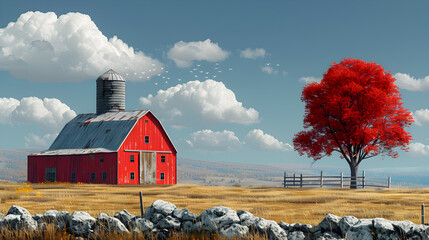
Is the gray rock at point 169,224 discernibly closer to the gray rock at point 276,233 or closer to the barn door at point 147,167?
the gray rock at point 276,233

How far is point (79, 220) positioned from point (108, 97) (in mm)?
48533

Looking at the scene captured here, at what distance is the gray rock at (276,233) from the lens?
14.9 metres

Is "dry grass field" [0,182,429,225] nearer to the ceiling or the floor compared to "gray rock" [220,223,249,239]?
nearer to the floor

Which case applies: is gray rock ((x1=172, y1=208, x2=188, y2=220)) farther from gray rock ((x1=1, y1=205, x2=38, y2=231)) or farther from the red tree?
the red tree

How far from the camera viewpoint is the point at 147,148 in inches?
2260

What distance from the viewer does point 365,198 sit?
3338 cm

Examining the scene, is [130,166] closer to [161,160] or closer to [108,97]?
[161,160]

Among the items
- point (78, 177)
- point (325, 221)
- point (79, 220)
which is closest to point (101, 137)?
point (78, 177)

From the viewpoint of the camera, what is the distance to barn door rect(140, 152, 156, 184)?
5675 centimetres

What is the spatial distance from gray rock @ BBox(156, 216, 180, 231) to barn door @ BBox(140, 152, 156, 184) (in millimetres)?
40613

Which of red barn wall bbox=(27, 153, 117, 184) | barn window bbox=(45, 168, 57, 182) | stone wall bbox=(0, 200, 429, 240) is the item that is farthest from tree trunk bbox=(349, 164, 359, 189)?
stone wall bbox=(0, 200, 429, 240)

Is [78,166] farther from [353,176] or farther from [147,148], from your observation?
[353,176]

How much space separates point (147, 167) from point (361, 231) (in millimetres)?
44962

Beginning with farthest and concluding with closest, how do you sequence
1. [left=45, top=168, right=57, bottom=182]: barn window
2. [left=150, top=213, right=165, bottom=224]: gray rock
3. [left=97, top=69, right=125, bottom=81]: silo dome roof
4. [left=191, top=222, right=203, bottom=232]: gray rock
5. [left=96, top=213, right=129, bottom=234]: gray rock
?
[left=97, top=69, right=125, bottom=81]: silo dome roof < [left=45, top=168, right=57, bottom=182]: barn window < [left=150, top=213, right=165, bottom=224]: gray rock < [left=96, top=213, right=129, bottom=234]: gray rock < [left=191, top=222, right=203, bottom=232]: gray rock
